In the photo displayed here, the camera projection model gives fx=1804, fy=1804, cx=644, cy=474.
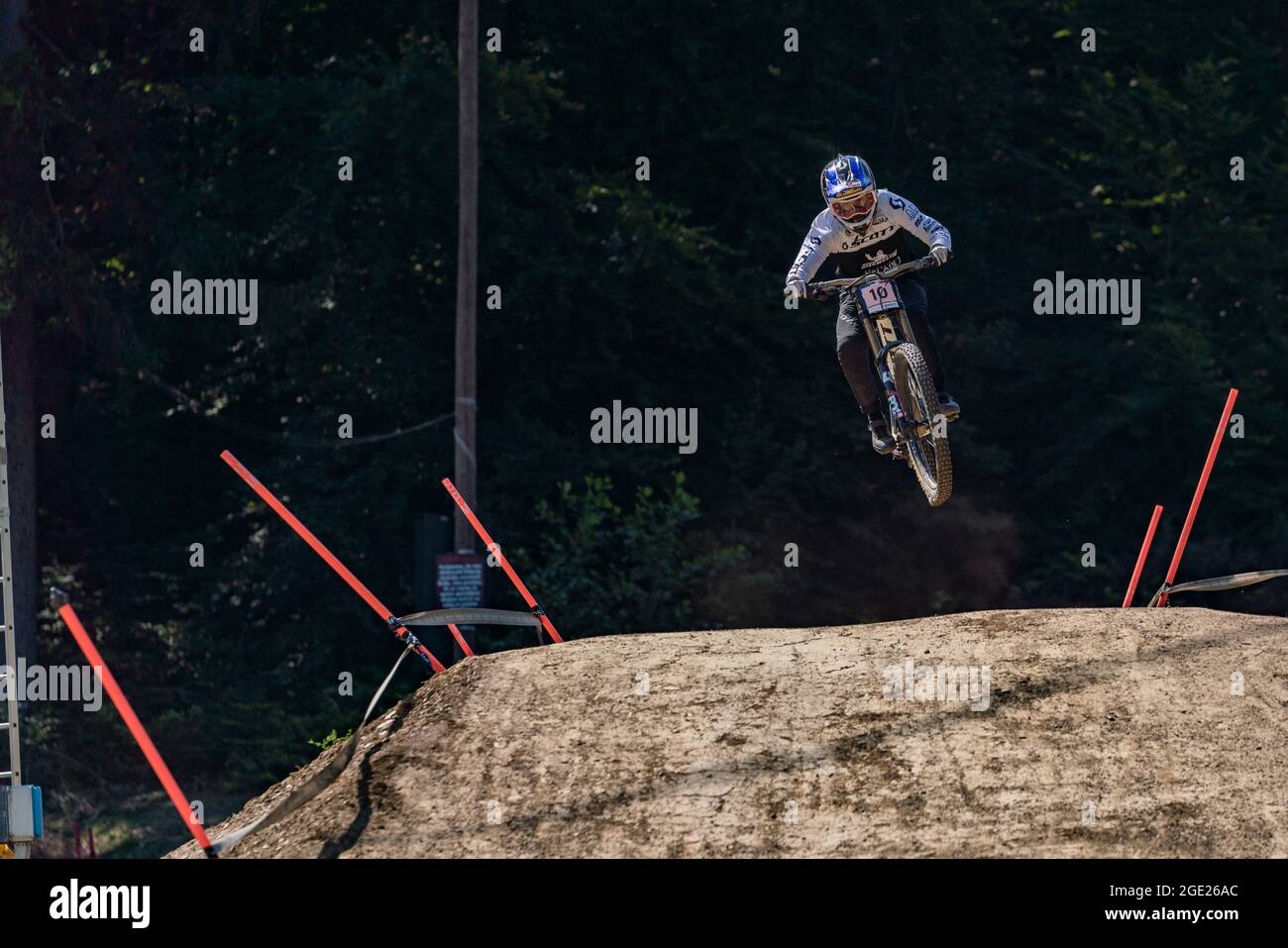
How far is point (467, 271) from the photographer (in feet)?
76.2

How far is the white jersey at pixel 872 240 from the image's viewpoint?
1175 cm

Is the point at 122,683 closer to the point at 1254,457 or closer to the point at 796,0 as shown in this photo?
the point at 796,0

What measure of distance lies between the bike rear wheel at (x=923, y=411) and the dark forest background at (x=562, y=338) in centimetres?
1272

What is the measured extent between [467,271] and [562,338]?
4.54 metres

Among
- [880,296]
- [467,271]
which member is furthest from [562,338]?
[880,296]

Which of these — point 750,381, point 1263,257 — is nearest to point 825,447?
point 750,381

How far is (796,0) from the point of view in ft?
98.4

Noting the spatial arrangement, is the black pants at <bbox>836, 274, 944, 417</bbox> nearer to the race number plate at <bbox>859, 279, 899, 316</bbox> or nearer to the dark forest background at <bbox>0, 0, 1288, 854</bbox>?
the race number plate at <bbox>859, 279, 899, 316</bbox>

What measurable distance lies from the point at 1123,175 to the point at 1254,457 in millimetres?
5517

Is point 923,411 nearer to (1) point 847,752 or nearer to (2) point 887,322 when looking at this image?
(2) point 887,322
